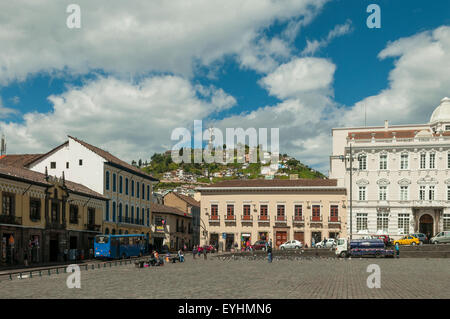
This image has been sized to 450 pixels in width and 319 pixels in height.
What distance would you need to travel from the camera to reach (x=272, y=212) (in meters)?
76.0

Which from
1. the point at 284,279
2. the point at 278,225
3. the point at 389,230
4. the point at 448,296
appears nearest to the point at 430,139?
the point at 389,230

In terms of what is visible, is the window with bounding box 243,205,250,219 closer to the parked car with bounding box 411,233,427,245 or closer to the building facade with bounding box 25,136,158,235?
the building facade with bounding box 25,136,158,235

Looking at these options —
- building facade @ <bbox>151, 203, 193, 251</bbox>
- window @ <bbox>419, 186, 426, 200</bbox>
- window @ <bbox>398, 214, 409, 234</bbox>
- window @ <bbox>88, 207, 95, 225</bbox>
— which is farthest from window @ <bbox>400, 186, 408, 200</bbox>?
window @ <bbox>88, 207, 95, 225</bbox>

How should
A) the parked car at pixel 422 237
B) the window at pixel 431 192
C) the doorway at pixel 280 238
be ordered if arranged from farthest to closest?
the doorway at pixel 280 238 → the window at pixel 431 192 → the parked car at pixel 422 237

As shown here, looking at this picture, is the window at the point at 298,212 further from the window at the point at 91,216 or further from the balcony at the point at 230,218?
the window at the point at 91,216

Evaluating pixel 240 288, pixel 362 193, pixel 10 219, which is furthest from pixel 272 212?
pixel 240 288

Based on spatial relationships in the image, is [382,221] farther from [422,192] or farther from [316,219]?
[316,219]

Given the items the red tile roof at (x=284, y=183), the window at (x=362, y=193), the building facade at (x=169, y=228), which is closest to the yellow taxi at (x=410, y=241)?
the window at (x=362, y=193)

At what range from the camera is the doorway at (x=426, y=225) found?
224 feet

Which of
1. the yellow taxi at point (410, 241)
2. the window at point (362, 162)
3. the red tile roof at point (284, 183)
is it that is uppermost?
the window at point (362, 162)

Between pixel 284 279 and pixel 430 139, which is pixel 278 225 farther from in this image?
pixel 284 279

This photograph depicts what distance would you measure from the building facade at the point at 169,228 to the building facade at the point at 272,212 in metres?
6.26

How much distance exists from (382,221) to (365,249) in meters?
21.0

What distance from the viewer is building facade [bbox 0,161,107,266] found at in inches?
1567
